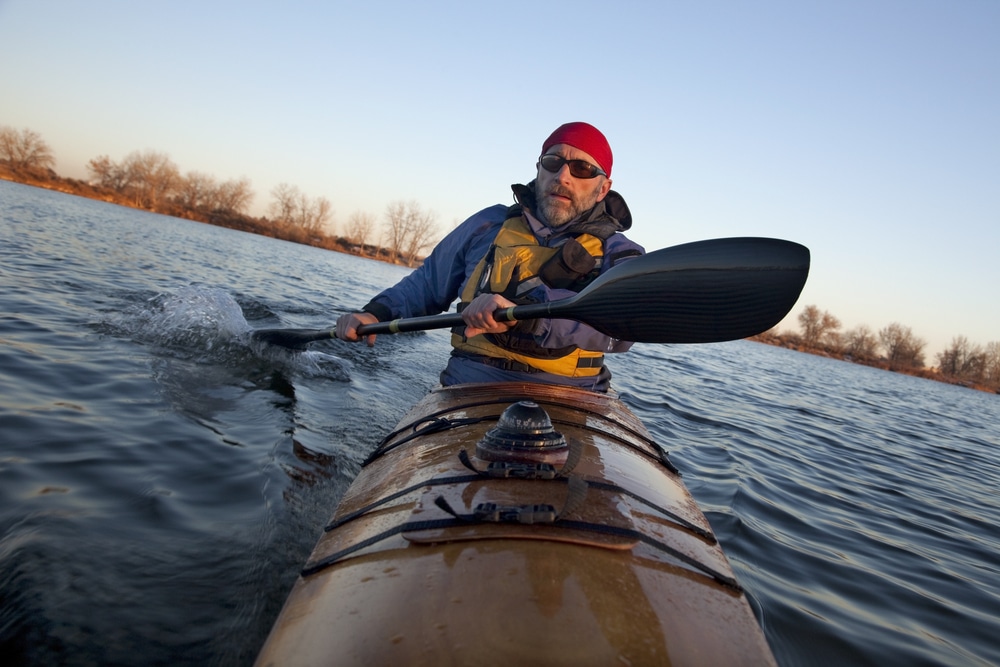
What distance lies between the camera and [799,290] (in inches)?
86.4

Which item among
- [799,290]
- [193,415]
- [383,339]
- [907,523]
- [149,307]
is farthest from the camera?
[383,339]

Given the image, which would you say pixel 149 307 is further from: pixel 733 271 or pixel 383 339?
pixel 733 271

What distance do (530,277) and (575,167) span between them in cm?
85

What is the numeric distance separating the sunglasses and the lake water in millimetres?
2456

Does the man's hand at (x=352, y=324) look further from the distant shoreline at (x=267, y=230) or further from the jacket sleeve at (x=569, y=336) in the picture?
the distant shoreline at (x=267, y=230)

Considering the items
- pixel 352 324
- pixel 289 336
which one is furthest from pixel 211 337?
pixel 352 324

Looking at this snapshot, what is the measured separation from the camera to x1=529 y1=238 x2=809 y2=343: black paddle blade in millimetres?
2229

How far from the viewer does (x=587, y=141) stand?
380 centimetres

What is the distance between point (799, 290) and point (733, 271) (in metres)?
0.26

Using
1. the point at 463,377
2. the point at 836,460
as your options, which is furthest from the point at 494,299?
the point at 836,460

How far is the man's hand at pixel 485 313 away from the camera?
116 inches

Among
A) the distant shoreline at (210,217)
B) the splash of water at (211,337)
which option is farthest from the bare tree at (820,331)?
the splash of water at (211,337)

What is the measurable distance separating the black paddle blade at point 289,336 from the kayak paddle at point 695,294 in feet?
7.73

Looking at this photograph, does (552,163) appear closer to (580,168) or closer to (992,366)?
(580,168)
